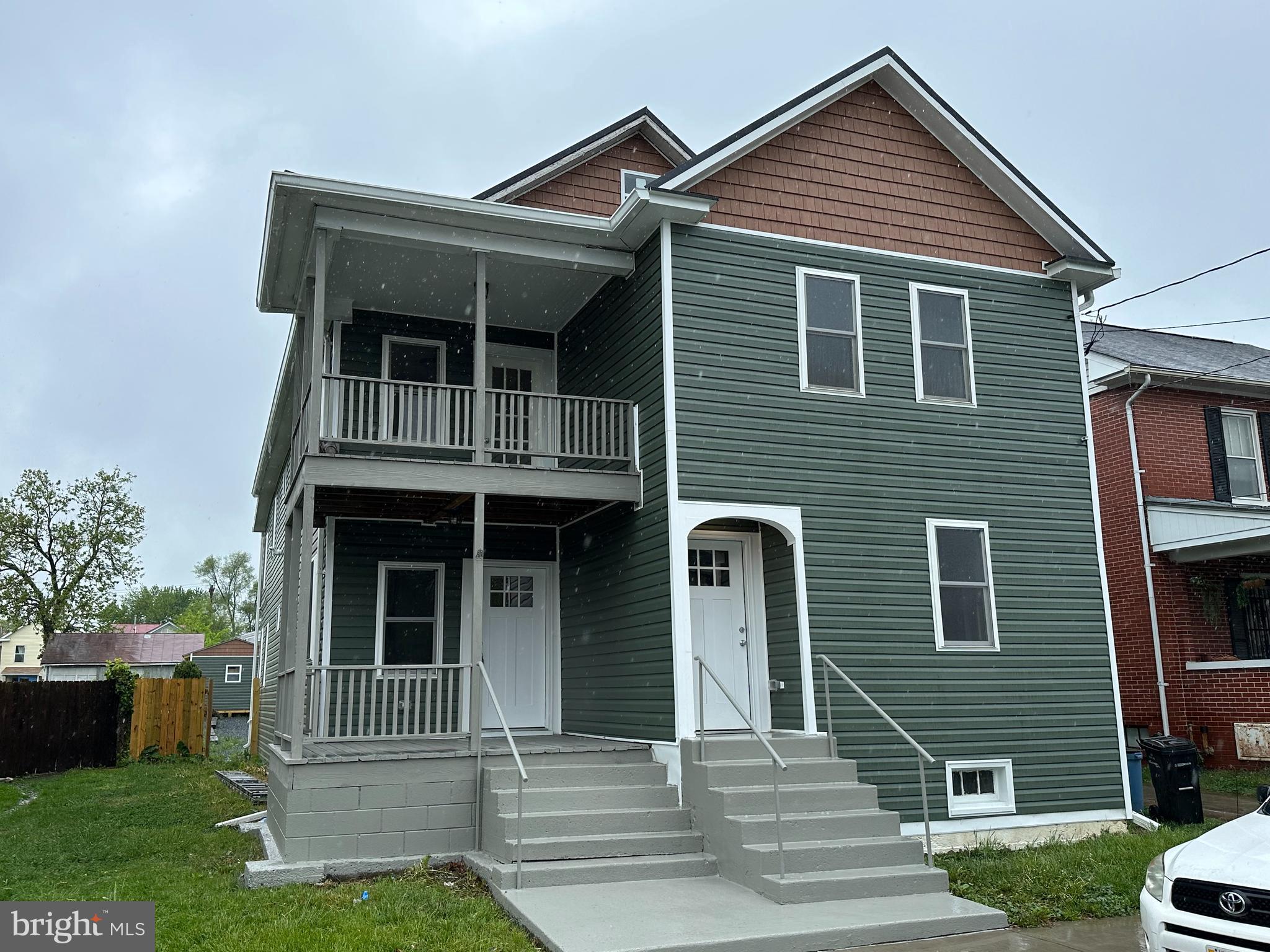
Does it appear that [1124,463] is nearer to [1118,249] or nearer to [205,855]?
[205,855]

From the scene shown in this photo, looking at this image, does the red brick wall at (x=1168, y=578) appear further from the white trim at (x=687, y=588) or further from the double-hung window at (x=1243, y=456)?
the white trim at (x=687, y=588)

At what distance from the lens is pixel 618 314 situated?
1180 cm

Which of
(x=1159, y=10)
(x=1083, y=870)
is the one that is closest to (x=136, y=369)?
(x=1159, y=10)

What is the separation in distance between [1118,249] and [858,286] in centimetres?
8320

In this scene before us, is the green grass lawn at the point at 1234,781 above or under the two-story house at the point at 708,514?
under

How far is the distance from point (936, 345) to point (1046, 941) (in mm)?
6859

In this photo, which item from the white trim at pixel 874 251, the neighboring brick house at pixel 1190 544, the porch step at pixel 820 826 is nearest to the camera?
the porch step at pixel 820 826

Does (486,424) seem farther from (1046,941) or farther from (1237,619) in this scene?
(1237,619)

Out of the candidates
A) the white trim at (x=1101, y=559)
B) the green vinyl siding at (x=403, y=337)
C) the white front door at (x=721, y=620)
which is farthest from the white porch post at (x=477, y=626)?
the white trim at (x=1101, y=559)

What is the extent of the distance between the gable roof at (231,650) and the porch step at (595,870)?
4648 centimetres

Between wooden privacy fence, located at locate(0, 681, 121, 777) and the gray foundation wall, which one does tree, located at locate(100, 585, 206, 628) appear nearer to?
wooden privacy fence, located at locate(0, 681, 121, 777)

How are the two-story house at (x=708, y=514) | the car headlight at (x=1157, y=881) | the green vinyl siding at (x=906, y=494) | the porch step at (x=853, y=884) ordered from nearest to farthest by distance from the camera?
the car headlight at (x=1157, y=881) < the porch step at (x=853, y=884) < the two-story house at (x=708, y=514) < the green vinyl siding at (x=906, y=494)

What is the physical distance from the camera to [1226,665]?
15.8m

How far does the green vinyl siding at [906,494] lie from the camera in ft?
34.6
